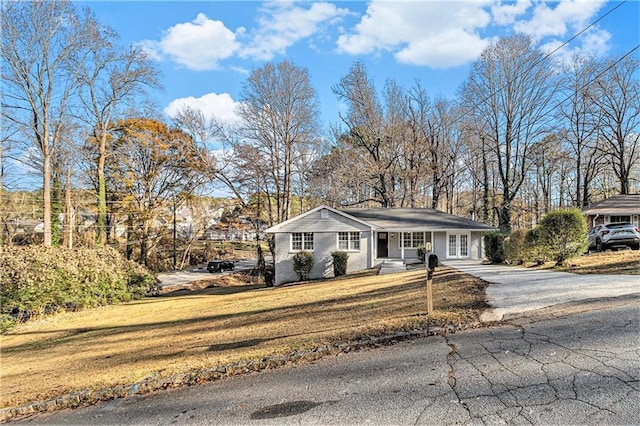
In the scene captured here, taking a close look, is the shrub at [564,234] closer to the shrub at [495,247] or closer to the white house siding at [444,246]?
the shrub at [495,247]

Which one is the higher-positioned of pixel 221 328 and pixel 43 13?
pixel 43 13

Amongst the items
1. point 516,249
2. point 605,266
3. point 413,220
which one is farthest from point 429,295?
point 413,220

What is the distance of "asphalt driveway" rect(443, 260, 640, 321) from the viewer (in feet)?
22.0

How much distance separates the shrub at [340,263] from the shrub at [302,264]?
149cm

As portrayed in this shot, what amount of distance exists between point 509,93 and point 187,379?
99.8ft

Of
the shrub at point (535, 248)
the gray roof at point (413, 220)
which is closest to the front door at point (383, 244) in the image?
the gray roof at point (413, 220)

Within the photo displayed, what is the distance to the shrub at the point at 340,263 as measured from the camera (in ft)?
70.4

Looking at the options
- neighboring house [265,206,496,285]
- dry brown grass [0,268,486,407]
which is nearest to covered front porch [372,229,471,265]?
neighboring house [265,206,496,285]

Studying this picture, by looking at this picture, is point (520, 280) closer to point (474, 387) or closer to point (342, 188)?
point (474, 387)

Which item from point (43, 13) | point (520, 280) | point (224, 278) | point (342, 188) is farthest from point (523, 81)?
point (43, 13)

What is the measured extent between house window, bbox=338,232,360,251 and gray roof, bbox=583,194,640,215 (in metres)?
16.5

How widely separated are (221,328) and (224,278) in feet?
69.2

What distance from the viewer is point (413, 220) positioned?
2409 cm

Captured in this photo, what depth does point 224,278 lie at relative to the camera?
29.3 meters
